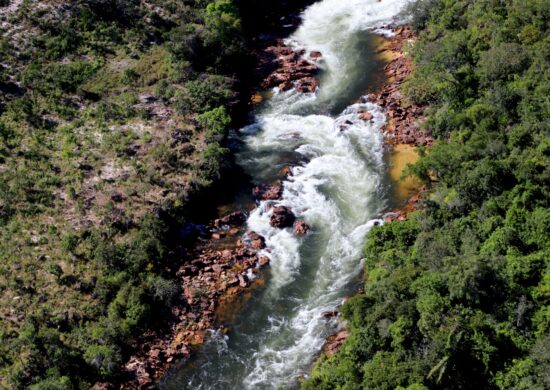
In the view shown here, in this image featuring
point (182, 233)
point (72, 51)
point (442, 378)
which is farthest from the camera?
point (72, 51)

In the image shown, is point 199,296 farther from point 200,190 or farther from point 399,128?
point 399,128

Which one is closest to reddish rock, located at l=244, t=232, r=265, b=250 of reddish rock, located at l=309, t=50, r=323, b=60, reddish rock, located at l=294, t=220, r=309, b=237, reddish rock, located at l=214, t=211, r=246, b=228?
reddish rock, located at l=214, t=211, r=246, b=228

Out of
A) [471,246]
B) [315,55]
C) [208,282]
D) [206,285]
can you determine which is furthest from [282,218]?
[315,55]

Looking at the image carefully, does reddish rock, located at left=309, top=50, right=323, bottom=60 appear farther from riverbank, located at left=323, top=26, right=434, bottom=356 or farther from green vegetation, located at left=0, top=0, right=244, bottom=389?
green vegetation, located at left=0, top=0, right=244, bottom=389

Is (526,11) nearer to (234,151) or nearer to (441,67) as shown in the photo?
(441,67)

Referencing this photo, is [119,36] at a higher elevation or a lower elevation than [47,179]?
higher

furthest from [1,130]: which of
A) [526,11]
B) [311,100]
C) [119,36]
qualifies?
[526,11]
